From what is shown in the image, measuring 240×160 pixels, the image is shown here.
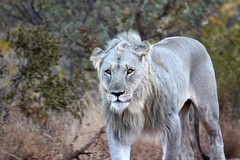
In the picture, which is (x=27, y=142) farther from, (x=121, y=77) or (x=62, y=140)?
(x=121, y=77)

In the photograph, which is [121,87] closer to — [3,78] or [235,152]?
[3,78]

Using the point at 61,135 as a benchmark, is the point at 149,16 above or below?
above

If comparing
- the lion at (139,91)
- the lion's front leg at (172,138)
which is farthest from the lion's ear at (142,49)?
the lion's front leg at (172,138)

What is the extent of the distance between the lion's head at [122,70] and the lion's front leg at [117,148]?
1.12 feet

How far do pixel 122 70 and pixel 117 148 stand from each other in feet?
2.34

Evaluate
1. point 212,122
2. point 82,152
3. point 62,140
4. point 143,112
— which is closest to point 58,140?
point 62,140

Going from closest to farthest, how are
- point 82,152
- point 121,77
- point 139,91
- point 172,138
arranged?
point 121,77 → point 139,91 → point 172,138 → point 82,152

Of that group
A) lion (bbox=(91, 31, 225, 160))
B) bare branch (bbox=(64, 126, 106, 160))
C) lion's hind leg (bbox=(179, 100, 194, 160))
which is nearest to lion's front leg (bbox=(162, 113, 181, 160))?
lion (bbox=(91, 31, 225, 160))

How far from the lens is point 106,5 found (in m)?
11.0

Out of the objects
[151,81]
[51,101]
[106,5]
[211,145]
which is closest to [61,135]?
[51,101]

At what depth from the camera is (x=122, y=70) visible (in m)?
6.15

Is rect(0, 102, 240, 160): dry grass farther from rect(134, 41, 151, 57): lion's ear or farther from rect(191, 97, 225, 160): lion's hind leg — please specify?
rect(134, 41, 151, 57): lion's ear

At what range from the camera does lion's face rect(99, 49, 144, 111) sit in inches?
238

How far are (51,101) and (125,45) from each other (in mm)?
2215
